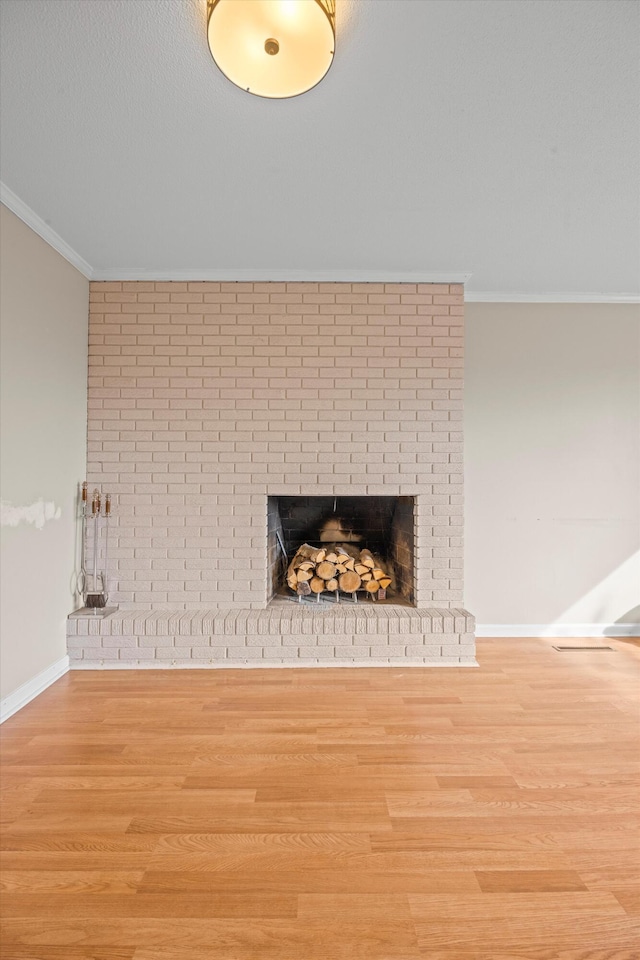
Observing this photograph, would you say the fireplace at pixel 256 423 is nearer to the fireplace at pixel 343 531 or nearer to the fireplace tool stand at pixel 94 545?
the fireplace tool stand at pixel 94 545

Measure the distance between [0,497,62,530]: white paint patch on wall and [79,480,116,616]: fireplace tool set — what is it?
288 millimetres

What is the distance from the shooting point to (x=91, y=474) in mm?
3660

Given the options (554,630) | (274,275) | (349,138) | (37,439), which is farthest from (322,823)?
(274,275)

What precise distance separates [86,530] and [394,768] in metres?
2.45

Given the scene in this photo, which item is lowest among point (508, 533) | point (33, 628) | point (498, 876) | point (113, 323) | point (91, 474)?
point (498, 876)

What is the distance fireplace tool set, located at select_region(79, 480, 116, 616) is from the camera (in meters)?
3.56

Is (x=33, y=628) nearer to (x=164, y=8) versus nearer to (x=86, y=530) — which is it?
(x=86, y=530)

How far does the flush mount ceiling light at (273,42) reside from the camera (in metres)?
1.52

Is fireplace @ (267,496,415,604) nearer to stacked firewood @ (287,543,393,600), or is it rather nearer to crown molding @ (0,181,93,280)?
stacked firewood @ (287,543,393,600)

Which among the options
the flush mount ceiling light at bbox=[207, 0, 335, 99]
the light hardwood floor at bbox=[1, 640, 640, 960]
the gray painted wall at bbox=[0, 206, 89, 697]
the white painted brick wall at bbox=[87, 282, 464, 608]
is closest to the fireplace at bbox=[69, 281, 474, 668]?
the white painted brick wall at bbox=[87, 282, 464, 608]

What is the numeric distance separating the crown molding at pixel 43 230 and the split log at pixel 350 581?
2.64 m

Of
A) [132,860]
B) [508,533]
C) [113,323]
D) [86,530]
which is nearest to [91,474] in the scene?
[86,530]

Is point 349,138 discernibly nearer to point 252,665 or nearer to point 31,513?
point 31,513

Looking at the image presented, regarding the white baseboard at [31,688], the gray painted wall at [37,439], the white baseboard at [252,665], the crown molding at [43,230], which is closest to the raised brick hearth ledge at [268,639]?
the white baseboard at [252,665]
